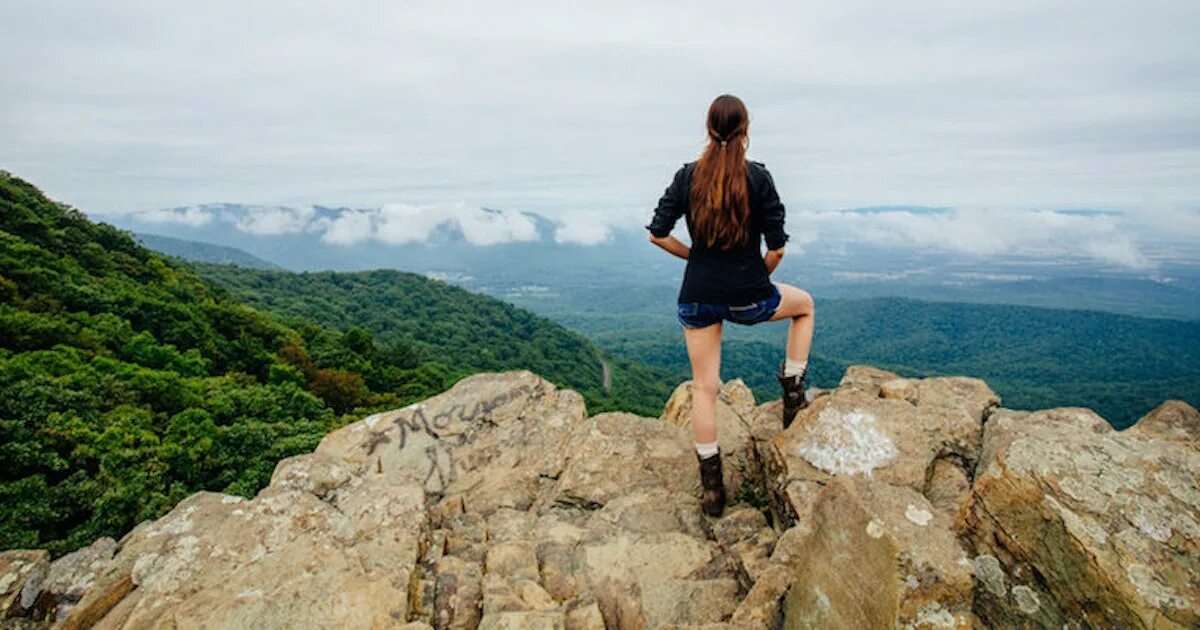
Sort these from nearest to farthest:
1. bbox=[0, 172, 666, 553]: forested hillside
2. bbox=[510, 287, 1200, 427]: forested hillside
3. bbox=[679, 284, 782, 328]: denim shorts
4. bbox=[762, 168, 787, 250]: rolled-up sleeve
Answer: bbox=[762, 168, 787, 250]: rolled-up sleeve → bbox=[679, 284, 782, 328]: denim shorts → bbox=[0, 172, 666, 553]: forested hillside → bbox=[510, 287, 1200, 427]: forested hillside

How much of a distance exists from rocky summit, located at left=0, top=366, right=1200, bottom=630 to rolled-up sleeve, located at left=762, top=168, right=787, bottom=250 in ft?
6.57

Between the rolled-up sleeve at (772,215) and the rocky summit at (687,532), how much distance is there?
2004mm

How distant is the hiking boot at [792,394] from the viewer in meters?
6.32

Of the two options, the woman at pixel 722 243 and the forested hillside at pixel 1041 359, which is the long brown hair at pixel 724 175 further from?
the forested hillside at pixel 1041 359

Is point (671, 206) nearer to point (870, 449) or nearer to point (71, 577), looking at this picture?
point (870, 449)

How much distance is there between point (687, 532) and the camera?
602 centimetres

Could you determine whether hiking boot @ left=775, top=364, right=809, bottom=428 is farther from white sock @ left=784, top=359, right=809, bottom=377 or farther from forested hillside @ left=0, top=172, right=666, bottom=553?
forested hillside @ left=0, top=172, right=666, bottom=553

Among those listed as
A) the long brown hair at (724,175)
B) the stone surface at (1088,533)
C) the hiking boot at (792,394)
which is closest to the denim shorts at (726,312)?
the long brown hair at (724,175)

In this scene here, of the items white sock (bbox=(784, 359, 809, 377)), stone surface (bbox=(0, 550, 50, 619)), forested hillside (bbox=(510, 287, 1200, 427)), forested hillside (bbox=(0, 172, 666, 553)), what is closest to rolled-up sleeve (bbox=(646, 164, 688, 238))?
white sock (bbox=(784, 359, 809, 377))

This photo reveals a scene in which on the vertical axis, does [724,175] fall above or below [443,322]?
above

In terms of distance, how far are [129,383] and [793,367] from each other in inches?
771

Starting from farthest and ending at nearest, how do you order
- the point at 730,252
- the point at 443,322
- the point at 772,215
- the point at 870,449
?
the point at 443,322
the point at 870,449
the point at 730,252
the point at 772,215

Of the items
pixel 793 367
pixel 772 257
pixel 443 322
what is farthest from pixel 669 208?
pixel 443 322

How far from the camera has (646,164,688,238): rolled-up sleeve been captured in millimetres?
4926
